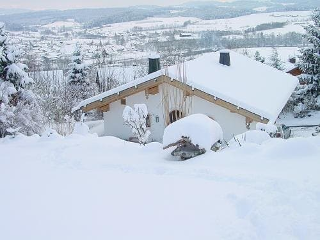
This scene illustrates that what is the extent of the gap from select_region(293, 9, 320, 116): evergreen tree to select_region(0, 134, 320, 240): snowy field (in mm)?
16267

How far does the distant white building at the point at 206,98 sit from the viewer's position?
13125mm

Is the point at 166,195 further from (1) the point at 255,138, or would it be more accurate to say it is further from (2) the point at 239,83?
(2) the point at 239,83

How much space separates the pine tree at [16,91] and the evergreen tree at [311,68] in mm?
A: 13538

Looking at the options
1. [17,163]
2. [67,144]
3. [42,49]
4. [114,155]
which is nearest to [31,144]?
[67,144]

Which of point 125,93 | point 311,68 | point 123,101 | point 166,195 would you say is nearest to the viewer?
point 166,195

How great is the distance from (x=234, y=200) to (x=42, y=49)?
158 ft

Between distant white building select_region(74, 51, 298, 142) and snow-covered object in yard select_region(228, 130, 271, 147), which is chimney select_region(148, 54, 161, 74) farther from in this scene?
snow-covered object in yard select_region(228, 130, 271, 147)

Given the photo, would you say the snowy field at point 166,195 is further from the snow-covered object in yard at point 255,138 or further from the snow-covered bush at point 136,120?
the snow-covered bush at point 136,120

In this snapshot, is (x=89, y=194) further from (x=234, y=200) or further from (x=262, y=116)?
(x=262, y=116)

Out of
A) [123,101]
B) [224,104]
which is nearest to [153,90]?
[123,101]

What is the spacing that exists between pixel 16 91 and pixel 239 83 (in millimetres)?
8071

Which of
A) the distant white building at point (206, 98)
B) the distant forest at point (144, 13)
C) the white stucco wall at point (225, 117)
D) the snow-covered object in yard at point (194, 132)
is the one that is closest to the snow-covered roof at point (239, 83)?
the distant white building at point (206, 98)

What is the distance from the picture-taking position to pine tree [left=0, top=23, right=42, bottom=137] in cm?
1253

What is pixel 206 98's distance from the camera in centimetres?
1350
